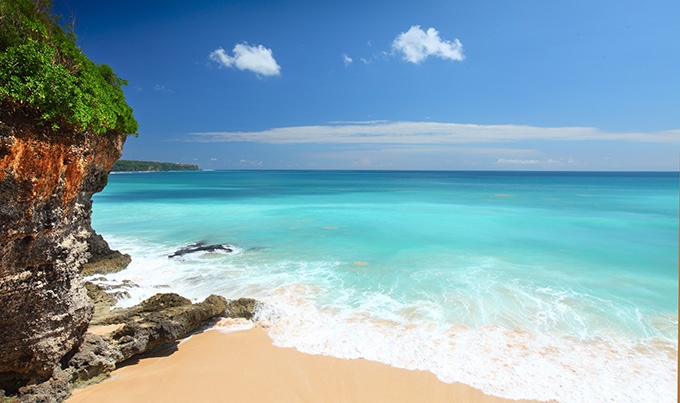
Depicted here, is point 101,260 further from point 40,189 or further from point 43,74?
point 43,74

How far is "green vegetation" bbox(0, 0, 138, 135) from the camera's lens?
4535 millimetres

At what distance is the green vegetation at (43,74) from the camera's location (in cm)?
454

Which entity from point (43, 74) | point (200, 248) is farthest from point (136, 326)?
point (200, 248)

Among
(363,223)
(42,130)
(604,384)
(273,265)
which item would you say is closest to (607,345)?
(604,384)

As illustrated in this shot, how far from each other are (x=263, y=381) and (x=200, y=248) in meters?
11.2

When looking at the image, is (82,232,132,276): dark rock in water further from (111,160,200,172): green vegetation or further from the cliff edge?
(111,160,200,172): green vegetation

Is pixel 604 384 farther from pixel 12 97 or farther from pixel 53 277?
pixel 12 97

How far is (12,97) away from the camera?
442cm

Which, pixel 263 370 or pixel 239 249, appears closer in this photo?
pixel 263 370

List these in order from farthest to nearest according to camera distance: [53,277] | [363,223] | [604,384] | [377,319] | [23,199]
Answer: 1. [363,223]
2. [377,319]
3. [604,384]
4. [53,277]
5. [23,199]

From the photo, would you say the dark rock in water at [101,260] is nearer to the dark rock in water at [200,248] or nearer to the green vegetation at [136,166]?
the dark rock in water at [200,248]

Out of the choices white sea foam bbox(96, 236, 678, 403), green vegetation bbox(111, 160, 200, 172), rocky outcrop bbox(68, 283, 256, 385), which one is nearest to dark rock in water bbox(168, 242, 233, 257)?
white sea foam bbox(96, 236, 678, 403)

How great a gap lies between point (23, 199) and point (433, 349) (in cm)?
777

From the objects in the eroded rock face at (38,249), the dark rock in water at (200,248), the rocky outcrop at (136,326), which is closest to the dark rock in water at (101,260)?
the dark rock in water at (200,248)
